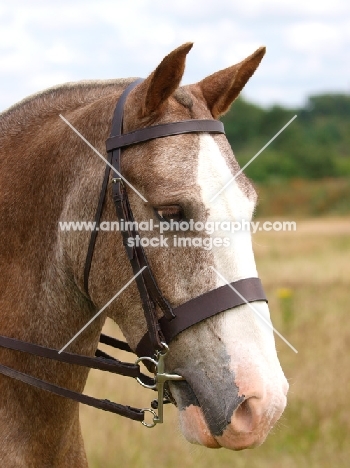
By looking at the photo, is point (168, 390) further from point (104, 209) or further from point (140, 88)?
point (140, 88)

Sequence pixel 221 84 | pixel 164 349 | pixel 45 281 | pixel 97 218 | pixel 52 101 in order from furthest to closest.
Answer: pixel 52 101, pixel 221 84, pixel 45 281, pixel 97 218, pixel 164 349

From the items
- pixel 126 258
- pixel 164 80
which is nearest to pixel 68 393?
pixel 126 258

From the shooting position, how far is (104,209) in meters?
3.13

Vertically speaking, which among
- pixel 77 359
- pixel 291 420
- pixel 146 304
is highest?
pixel 146 304

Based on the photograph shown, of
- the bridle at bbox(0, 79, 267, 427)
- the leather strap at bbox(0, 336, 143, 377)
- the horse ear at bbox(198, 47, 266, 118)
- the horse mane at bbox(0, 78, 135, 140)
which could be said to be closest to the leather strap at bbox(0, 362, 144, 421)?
the bridle at bbox(0, 79, 267, 427)

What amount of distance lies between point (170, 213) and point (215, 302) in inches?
16.9

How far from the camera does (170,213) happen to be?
2.92m

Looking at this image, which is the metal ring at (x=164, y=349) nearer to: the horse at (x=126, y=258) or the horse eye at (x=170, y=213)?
the horse at (x=126, y=258)

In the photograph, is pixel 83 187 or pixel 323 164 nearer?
pixel 83 187

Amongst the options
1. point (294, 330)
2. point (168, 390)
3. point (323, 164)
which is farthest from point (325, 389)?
point (323, 164)

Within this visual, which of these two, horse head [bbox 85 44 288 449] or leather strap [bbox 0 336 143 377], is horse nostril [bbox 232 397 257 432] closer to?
horse head [bbox 85 44 288 449]

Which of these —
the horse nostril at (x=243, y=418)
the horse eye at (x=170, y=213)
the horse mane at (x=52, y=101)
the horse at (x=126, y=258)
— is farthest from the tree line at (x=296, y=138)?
the horse nostril at (x=243, y=418)

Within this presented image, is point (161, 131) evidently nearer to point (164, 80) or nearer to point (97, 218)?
point (164, 80)

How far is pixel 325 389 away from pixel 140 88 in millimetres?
5262
